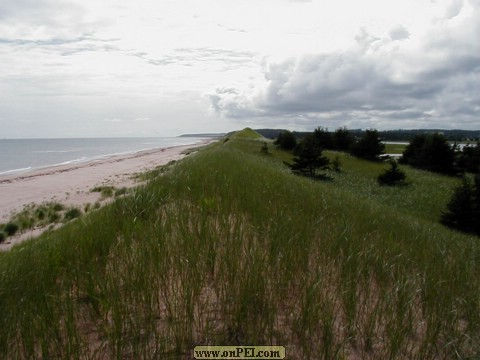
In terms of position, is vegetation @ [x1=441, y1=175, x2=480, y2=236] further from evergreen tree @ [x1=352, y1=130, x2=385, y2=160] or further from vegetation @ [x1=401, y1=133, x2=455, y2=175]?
evergreen tree @ [x1=352, y1=130, x2=385, y2=160]

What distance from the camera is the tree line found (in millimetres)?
20641

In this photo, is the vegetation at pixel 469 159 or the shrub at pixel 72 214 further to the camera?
the vegetation at pixel 469 159

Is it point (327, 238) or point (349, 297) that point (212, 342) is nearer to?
point (349, 297)

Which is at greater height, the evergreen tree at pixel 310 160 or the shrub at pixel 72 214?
the evergreen tree at pixel 310 160

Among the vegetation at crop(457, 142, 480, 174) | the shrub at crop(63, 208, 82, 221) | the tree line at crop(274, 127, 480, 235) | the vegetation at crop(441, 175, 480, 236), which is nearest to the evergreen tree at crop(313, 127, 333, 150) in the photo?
Answer: the tree line at crop(274, 127, 480, 235)

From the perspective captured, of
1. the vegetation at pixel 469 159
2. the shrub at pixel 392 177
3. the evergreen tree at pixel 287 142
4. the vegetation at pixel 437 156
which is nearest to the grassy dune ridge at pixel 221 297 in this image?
the shrub at pixel 392 177

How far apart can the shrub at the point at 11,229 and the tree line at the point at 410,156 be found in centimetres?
2249

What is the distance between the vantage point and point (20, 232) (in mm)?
14734

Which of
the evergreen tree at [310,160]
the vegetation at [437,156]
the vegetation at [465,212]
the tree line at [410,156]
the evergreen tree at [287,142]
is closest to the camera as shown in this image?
the vegetation at [465,212]

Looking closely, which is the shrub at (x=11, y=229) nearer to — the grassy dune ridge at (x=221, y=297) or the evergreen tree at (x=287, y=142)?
the grassy dune ridge at (x=221, y=297)

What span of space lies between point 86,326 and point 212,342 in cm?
123

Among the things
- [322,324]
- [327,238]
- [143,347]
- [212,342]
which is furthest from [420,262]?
[143,347]

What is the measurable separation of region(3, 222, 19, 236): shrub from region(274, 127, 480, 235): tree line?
73.8 ft

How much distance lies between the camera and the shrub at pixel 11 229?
14.4m
